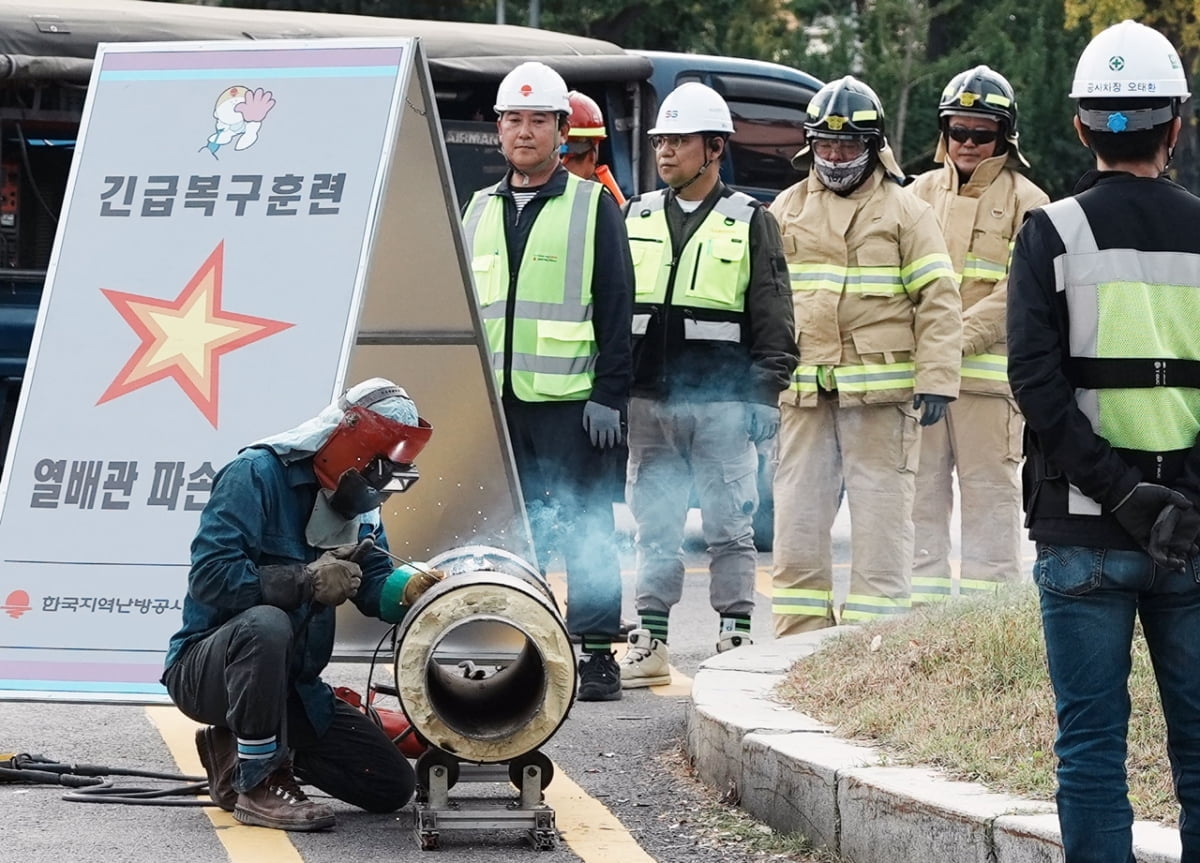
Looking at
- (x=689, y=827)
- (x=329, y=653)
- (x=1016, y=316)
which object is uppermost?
(x=1016, y=316)

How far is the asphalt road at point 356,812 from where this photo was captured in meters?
5.23

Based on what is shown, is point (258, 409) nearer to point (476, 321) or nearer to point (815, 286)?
point (476, 321)

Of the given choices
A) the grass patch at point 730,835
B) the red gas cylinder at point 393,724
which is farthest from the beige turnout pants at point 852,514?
the red gas cylinder at point 393,724

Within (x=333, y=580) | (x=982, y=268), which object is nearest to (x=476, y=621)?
(x=333, y=580)

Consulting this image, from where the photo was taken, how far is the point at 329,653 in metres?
5.65

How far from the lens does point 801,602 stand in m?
7.86

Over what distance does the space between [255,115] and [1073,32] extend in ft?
68.3

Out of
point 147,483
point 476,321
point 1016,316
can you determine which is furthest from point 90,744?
point 1016,316

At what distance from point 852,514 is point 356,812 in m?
2.81

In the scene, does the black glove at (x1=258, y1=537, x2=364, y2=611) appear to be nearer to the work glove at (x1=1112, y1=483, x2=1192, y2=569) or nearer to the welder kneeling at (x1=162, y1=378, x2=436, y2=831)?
the welder kneeling at (x1=162, y1=378, x2=436, y2=831)

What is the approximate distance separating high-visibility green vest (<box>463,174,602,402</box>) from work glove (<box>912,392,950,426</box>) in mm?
1271

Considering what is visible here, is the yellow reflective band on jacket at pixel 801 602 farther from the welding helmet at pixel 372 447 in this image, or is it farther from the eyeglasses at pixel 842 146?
the welding helmet at pixel 372 447

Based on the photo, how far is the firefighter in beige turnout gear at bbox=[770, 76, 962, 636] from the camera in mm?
7723

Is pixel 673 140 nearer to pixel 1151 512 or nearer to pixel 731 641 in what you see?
pixel 731 641
